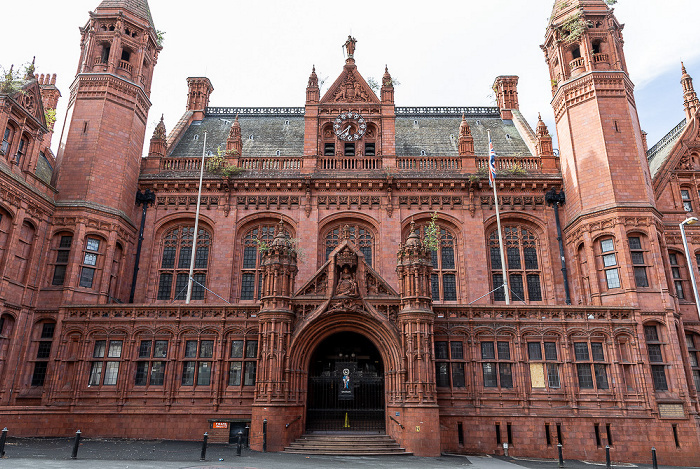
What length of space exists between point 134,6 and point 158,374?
27.3m

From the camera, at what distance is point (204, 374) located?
25.3 meters

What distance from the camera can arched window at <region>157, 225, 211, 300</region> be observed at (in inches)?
1222

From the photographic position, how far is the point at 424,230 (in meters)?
32.2

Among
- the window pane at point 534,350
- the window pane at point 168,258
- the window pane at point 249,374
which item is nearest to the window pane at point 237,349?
the window pane at point 249,374

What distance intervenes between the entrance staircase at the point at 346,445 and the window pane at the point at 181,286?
13.8m

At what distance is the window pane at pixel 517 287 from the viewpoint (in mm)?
30688

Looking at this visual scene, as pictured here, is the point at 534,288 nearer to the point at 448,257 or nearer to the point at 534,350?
the point at 448,257

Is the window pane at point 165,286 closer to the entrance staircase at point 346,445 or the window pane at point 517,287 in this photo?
the entrance staircase at point 346,445

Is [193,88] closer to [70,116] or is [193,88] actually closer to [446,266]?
[70,116]

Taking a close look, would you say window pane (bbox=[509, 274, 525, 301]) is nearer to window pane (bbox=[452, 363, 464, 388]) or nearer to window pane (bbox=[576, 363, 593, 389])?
window pane (bbox=[576, 363, 593, 389])

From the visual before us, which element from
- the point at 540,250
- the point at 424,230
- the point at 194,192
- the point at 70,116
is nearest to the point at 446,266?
the point at 424,230

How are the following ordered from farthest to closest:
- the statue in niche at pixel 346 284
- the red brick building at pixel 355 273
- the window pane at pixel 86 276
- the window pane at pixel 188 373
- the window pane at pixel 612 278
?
the window pane at pixel 86 276 → the window pane at pixel 612 278 → the window pane at pixel 188 373 → the statue in niche at pixel 346 284 → the red brick building at pixel 355 273

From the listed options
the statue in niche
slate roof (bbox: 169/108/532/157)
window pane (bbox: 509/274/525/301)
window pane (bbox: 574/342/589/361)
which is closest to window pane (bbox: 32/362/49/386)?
the statue in niche

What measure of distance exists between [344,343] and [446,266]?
931cm
